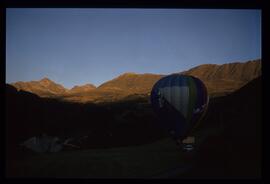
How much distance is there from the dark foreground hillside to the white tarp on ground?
6 cm

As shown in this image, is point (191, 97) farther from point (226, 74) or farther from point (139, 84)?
point (139, 84)

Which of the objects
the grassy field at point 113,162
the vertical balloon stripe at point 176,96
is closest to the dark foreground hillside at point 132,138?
the grassy field at point 113,162

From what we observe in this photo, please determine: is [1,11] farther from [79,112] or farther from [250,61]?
[250,61]

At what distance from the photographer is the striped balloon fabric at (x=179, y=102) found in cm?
519

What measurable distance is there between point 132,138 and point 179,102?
710 millimetres

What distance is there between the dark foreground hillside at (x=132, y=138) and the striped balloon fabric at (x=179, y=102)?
0.11 m

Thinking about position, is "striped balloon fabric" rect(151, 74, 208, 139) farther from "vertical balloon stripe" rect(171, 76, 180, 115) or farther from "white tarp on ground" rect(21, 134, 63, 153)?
"white tarp on ground" rect(21, 134, 63, 153)

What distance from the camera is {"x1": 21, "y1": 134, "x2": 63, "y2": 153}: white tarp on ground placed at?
5156 millimetres

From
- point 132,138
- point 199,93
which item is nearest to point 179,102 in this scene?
point 199,93

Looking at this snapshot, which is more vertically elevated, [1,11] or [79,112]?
[1,11]

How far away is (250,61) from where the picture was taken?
17.0 ft

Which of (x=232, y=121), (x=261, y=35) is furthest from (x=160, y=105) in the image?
(x=261, y=35)

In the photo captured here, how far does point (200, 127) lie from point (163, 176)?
2.36 feet

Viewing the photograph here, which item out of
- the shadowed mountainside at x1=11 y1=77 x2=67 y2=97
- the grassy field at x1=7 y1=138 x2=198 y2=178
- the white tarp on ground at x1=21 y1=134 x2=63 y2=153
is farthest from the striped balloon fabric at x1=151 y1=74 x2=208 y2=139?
the white tarp on ground at x1=21 y1=134 x2=63 y2=153
